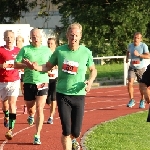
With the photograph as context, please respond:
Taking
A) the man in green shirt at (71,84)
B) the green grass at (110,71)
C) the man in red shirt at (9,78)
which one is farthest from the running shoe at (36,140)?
the green grass at (110,71)

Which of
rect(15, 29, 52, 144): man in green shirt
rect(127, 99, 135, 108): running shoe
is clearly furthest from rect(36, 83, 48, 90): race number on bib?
rect(127, 99, 135, 108): running shoe

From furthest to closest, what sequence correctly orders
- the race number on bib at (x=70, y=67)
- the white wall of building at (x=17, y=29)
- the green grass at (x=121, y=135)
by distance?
1. the white wall of building at (x=17, y=29)
2. the green grass at (x=121, y=135)
3. the race number on bib at (x=70, y=67)

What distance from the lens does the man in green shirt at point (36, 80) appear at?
11586mm

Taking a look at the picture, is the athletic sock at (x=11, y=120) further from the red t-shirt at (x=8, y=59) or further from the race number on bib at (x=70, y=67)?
the race number on bib at (x=70, y=67)

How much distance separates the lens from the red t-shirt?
41.8 ft

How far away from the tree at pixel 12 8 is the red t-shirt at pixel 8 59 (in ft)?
147

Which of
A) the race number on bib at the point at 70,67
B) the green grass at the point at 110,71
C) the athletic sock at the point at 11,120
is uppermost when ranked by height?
the race number on bib at the point at 70,67

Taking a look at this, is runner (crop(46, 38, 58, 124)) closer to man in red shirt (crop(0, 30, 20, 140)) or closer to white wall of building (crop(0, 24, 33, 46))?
man in red shirt (crop(0, 30, 20, 140))

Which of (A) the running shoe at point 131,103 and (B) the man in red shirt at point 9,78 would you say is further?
(A) the running shoe at point 131,103

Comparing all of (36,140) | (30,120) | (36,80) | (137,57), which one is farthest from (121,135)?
(137,57)

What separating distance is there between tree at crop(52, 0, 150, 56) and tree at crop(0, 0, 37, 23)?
12.8 metres

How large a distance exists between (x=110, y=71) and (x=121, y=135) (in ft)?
79.8

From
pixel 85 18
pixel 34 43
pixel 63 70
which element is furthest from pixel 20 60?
pixel 85 18

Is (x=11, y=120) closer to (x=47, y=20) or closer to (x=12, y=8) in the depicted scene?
(x=12, y=8)
